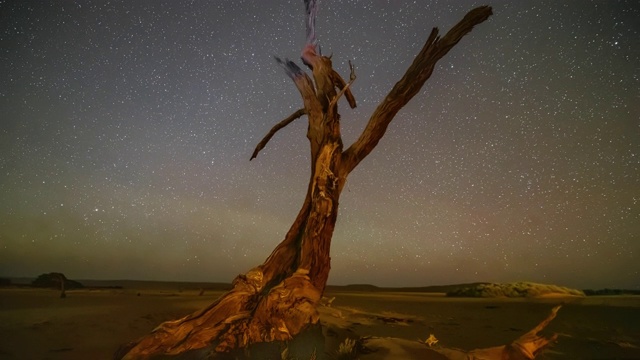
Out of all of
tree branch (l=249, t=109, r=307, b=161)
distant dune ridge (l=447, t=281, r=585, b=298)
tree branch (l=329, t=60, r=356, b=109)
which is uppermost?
tree branch (l=329, t=60, r=356, b=109)

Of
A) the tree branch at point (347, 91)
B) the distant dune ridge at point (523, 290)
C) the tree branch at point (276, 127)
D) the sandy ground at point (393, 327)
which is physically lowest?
the sandy ground at point (393, 327)

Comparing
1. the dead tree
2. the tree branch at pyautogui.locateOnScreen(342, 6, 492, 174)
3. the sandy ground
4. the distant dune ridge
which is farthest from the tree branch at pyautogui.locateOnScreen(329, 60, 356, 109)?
the distant dune ridge

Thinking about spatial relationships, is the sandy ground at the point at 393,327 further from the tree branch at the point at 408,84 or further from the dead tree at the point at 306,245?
the tree branch at the point at 408,84

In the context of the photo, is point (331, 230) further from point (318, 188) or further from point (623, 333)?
point (623, 333)

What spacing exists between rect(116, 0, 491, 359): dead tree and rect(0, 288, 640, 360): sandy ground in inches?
33.5

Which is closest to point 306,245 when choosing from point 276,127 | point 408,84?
point 276,127

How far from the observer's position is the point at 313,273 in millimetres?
7684

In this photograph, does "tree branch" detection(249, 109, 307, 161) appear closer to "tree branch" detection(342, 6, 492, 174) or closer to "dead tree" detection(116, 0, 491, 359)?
"dead tree" detection(116, 0, 491, 359)

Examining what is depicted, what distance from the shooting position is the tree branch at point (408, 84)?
8234mm

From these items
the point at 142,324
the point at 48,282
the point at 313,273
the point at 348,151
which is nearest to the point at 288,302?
the point at 313,273

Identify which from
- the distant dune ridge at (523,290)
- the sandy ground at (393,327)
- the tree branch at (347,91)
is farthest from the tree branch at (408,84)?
the distant dune ridge at (523,290)

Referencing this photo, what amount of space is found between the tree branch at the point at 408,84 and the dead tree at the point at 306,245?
0.02 meters

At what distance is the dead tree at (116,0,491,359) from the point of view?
6934mm

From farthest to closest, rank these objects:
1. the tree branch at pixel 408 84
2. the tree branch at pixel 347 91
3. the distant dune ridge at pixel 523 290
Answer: the distant dune ridge at pixel 523 290 → the tree branch at pixel 408 84 → the tree branch at pixel 347 91
